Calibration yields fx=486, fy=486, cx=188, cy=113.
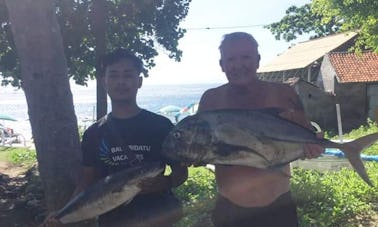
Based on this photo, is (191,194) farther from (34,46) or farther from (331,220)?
(34,46)

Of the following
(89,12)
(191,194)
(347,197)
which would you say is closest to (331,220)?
(347,197)

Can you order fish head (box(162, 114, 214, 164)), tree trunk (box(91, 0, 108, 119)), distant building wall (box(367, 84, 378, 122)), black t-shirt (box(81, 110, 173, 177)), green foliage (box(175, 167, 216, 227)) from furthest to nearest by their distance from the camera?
1. distant building wall (box(367, 84, 378, 122))
2. tree trunk (box(91, 0, 108, 119))
3. green foliage (box(175, 167, 216, 227))
4. black t-shirt (box(81, 110, 173, 177))
5. fish head (box(162, 114, 214, 164))

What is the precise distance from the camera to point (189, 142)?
8.83 feet

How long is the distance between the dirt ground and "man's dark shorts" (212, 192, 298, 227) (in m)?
5.11

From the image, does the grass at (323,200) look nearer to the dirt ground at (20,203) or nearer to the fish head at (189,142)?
the dirt ground at (20,203)

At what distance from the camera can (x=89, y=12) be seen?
14133mm

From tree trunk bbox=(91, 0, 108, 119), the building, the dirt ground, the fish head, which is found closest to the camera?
the fish head

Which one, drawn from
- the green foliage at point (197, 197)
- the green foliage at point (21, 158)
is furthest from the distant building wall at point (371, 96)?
the green foliage at point (197, 197)

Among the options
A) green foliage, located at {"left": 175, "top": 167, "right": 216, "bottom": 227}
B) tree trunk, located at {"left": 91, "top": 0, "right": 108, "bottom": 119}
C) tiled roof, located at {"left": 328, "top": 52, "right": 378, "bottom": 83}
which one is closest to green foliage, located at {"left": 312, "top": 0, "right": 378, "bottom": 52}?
tree trunk, located at {"left": 91, "top": 0, "right": 108, "bottom": 119}

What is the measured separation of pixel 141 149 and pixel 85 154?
0.38 m

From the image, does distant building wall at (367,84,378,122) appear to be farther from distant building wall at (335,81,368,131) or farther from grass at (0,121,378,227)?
grass at (0,121,378,227)

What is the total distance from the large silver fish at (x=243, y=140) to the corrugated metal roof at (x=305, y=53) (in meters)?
28.1

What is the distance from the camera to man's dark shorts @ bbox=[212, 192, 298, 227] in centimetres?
303

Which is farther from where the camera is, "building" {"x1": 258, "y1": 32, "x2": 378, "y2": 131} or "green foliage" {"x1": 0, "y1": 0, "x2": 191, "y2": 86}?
"building" {"x1": 258, "y1": 32, "x2": 378, "y2": 131}
